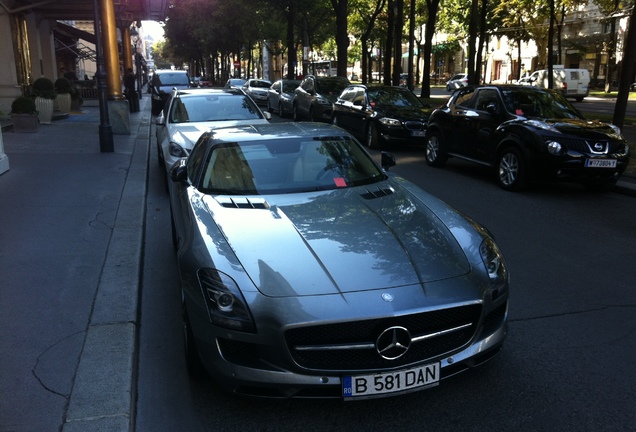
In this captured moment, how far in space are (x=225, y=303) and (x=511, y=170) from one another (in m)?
7.66

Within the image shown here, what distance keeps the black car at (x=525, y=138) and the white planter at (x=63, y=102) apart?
47.5 feet

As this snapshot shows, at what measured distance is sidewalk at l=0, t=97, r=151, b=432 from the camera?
3.29 m

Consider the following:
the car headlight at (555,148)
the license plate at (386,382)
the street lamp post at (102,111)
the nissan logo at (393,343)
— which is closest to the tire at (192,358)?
the license plate at (386,382)

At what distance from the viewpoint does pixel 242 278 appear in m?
3.21

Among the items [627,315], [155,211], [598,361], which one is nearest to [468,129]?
[155,211]

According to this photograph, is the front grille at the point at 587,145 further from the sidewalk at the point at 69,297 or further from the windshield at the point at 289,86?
the windshield at the point at 289,86

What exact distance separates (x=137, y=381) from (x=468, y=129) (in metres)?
8.74

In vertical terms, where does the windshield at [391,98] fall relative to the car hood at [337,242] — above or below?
above

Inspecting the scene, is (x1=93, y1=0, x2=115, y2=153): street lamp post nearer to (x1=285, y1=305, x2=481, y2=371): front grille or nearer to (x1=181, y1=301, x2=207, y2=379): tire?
(x1=181, y1=301, x2=207, y2=379): tire

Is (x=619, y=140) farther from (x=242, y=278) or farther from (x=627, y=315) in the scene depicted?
(x=242, y=278)

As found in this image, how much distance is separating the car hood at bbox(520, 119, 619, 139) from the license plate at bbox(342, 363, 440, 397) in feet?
23.8

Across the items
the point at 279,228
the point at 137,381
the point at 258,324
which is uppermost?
the point at 279,228

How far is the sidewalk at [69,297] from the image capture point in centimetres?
329

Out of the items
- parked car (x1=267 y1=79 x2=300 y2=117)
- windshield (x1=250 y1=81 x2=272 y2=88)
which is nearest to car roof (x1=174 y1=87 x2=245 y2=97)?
parked car (x1=267 y1=79 x2=300 y2=117)
